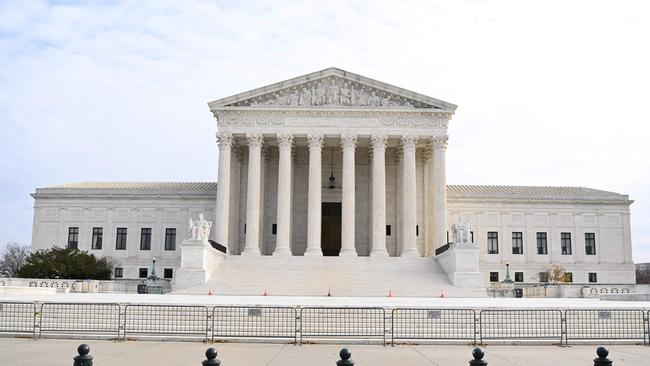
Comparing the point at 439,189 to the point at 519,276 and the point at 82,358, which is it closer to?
the point at 519,276

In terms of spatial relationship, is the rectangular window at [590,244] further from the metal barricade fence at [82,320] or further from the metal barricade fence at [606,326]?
the metal barricade fence at [82,320]

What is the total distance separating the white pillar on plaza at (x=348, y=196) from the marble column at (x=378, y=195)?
5.81ft

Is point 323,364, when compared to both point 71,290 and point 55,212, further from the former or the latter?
point 55,212

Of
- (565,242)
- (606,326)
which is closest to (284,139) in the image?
(565,242)

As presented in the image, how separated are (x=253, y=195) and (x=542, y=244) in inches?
1216

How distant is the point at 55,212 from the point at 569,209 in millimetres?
52801

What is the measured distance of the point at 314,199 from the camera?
57219mm

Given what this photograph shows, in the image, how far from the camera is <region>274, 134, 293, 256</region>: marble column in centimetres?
5688

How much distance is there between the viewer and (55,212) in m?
69.7

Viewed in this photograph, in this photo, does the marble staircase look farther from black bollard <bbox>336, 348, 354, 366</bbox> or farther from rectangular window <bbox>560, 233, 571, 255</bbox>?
black bollard <bbox>336, 348, 354, 366</bbox>

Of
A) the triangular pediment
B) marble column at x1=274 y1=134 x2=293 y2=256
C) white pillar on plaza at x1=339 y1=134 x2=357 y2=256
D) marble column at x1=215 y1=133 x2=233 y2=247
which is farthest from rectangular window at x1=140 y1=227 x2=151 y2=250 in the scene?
white pillar on plaza at x1=339 y1=134 x2=357 y2=256

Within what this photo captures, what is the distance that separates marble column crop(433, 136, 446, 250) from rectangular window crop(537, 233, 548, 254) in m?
16.1

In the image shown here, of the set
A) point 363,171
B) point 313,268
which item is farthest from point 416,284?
point 363,171

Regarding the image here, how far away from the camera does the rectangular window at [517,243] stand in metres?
68.7
